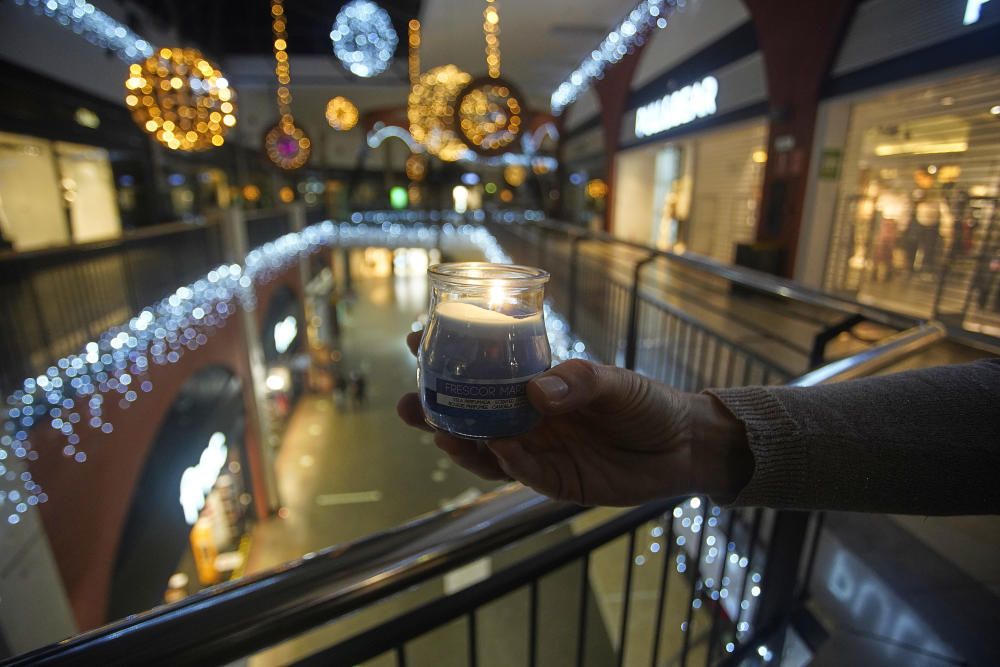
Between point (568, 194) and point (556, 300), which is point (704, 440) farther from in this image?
point (568, 194)

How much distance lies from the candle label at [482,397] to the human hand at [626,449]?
8cm

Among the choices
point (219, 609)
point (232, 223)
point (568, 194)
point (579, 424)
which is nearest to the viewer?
point (219, 609)

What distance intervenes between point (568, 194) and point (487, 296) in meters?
19.3

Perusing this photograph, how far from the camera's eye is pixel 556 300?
5.65 metres

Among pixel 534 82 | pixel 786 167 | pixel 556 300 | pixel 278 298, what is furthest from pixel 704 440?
pixel 534 82

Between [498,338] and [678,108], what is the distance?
9793mm

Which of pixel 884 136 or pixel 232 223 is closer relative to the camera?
pixel 884 136

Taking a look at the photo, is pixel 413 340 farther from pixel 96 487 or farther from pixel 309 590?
pixel 96 487

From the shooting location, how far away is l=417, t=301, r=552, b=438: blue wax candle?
678 mm

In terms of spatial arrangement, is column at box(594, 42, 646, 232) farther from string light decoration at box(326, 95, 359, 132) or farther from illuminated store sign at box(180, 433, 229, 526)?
illuminated store sign at box(180, 433, 229, 526)

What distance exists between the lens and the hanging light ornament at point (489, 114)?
3.96 metres

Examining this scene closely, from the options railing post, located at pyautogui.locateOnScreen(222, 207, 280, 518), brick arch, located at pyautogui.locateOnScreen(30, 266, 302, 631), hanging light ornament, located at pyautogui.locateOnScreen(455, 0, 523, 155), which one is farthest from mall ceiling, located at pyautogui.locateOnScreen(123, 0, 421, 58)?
brick arch, located at pyautogui.locateOnScreen(30, 266, 302, 631)

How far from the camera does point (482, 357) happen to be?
2.23ft

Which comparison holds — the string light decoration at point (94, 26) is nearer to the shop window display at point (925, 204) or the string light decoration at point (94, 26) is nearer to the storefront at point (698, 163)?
the storefront at point (698, 163)
